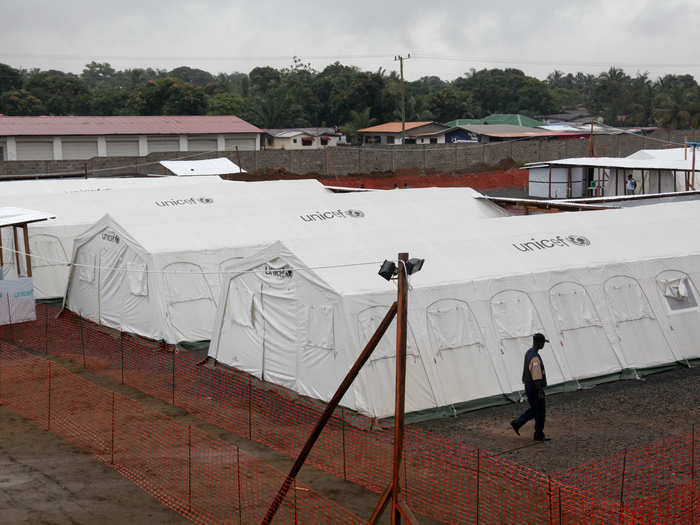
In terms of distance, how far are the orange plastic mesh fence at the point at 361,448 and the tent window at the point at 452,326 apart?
6.26 ft

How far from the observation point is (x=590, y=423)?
1347 cm

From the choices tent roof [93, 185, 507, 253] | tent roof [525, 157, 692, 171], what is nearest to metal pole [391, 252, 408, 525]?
tent roof [93, 185, 507, 253]

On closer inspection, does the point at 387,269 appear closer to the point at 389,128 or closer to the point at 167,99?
the point at 389,128

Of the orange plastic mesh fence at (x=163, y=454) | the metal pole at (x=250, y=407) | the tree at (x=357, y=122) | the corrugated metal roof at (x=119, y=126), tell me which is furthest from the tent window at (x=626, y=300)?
the tree at (x=357, y=122)

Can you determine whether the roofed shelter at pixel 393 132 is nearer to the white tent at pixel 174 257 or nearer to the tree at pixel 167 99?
the tree at pixel 167 99

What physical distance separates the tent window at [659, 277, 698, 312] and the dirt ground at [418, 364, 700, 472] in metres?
1.69

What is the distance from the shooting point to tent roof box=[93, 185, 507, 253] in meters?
20.5

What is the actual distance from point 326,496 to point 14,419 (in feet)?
20.8

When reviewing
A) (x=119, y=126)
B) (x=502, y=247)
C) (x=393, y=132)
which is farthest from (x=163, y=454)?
(x=393, y=132)

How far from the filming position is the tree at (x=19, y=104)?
84188 mm

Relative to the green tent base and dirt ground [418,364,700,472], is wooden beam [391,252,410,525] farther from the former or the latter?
the green tent base

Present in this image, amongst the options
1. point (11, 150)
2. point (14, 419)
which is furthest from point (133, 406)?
point (11, 150)

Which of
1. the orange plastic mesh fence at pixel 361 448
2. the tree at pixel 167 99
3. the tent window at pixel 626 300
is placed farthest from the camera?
the tree at pixel 167 99

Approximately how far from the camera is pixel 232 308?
660 inches
